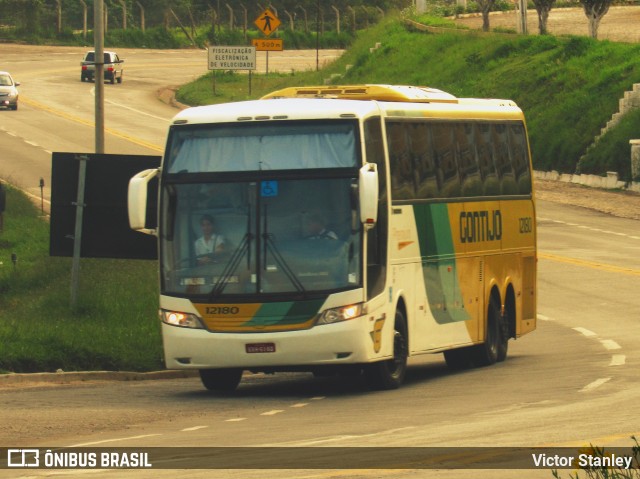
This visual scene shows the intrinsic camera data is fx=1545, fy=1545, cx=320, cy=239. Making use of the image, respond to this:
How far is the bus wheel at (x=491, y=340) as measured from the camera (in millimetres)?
20938

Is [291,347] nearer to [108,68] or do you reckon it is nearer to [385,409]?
[385,409]

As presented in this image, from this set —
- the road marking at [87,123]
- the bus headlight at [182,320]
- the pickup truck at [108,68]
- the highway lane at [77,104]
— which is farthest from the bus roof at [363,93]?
the pickup truck at [108,68]

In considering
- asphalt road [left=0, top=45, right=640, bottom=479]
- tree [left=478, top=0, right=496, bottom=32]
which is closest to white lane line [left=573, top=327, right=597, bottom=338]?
asphalt road [left=0, top=45, right=640, bottom=479]

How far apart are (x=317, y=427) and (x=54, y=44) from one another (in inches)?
3263

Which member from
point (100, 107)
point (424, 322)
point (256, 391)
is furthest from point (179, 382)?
point (100, 107)

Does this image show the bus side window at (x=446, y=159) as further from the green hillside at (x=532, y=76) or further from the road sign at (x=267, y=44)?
the road sign at (x=267, y=44)

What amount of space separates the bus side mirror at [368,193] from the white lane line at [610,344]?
22.6 feet

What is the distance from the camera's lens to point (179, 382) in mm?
19844

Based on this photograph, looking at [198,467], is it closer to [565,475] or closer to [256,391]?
[565,475]

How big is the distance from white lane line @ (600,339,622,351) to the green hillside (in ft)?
Result: 80.4

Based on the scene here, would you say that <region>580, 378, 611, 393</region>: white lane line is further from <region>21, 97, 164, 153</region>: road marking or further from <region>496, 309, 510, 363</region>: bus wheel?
<region>21, 97, 164, 153</region>: road marking

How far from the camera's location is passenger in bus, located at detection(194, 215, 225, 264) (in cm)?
1675

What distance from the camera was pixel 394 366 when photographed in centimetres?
1777

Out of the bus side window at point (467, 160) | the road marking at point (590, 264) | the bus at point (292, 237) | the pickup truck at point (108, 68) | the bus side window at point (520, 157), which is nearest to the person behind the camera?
the bus at point (292, 237)
